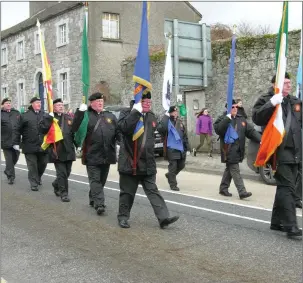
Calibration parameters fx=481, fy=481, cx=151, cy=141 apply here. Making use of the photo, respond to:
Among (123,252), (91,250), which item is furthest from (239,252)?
(91,250)

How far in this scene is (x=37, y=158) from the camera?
10477 millimetres

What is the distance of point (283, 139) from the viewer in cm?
584

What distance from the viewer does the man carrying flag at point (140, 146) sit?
6168 mm

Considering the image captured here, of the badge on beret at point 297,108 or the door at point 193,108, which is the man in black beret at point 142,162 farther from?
the door at point 193,108

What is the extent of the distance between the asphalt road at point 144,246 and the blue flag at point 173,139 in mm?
2180

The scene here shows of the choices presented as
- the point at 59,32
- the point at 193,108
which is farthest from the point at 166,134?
the point at 59,32

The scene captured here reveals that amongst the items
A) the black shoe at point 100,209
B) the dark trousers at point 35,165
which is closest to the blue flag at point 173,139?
the dark trousers at point 35,165

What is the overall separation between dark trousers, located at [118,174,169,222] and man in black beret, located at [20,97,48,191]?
3944 millimetres

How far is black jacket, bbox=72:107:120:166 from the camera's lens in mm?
7496

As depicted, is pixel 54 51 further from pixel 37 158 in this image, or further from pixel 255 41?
pixel 37 158

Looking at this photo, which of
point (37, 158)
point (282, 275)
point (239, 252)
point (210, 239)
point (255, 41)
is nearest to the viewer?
point (282, 275)

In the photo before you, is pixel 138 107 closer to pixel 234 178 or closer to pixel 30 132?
pixel 234 178

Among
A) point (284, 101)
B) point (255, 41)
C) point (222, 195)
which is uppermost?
point (255, 41)

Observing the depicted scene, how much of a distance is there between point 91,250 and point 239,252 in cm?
165
